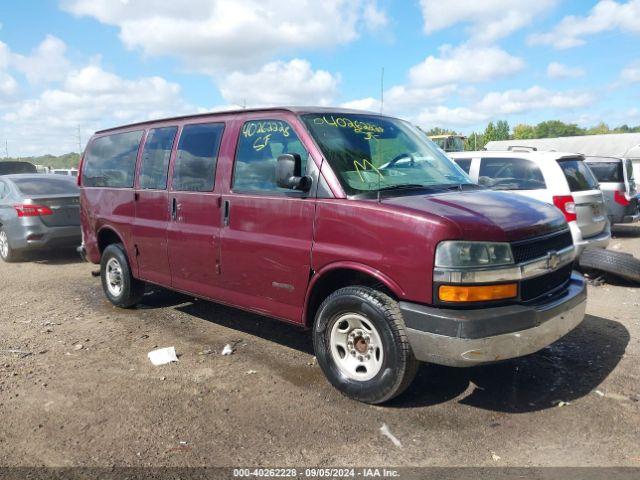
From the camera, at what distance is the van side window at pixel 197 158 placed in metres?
4.70

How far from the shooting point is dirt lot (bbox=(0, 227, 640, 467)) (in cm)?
312

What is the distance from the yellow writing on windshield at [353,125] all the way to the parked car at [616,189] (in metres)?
9.88

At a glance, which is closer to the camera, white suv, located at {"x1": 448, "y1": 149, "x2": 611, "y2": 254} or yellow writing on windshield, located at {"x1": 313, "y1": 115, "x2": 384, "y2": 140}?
yellow writing on windshield, located at {"x1": 313, "y1": 115, "x2": 384, "y2": 140}

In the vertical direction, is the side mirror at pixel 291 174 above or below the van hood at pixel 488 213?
above

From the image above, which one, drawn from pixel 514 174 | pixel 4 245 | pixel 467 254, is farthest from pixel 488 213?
pixel 4 245

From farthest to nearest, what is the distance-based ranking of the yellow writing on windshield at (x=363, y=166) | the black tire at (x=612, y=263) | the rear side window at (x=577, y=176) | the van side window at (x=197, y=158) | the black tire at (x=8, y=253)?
the black tire at (x=8, y=253) < the rear side window at (x=577, y=176) < the black tire at (x=612, y=263) < the van side window at (x=197, y=158) < the yellow writing on windshield at (x=363, y=166)

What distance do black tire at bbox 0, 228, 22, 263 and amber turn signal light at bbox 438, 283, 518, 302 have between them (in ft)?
28.6

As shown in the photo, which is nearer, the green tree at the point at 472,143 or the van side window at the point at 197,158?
the van side window at the point at 197,158

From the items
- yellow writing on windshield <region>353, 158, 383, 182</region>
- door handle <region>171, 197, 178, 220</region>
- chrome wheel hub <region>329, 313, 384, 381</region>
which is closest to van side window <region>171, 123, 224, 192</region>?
door handle <region>171, 197, 178, 220</region>

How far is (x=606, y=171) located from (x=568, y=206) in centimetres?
669

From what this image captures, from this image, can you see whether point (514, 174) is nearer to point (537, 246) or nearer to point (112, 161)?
point (537, 246)

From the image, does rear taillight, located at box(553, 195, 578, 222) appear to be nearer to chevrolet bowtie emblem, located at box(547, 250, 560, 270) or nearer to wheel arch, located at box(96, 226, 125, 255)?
chevrolet bowtie emblem, located at box(547, 250, 560, 270)

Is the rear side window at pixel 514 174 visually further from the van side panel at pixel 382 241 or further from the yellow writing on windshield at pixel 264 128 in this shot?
the van side panel at pixel 382 241

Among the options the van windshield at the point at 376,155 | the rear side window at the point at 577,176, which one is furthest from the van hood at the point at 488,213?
the rear side window at the point at 577,176
